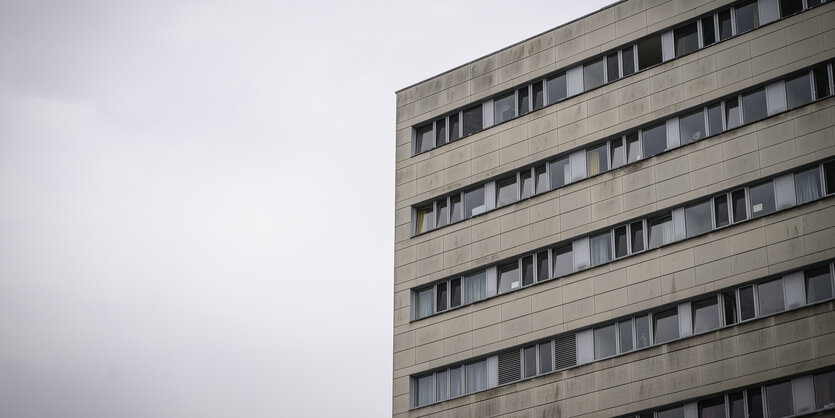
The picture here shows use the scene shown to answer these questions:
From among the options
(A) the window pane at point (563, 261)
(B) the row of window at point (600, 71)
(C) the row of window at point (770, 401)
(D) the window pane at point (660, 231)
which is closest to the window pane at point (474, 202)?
(B) the row of window at point (600, 71)

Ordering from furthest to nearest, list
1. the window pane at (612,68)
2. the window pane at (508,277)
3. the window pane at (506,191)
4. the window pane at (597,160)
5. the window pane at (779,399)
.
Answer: the window pane at (506,191), the window pane at (612,68), the window pane at (508,277), the window pane at (597,160), the window pane at (779,399)

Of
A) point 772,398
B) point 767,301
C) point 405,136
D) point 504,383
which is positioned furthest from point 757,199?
point 405,136

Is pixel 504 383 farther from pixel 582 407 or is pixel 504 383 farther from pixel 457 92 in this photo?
pixel 457 92

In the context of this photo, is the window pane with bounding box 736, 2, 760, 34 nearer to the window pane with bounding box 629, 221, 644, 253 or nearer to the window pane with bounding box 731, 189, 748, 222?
the window pane with bounding box 731, 189, 748, 222

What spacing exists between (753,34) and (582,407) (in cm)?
1704

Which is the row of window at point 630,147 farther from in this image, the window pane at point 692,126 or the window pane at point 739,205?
the window pane at point 739,205

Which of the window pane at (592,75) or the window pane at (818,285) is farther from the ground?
the window pane at (592,75)

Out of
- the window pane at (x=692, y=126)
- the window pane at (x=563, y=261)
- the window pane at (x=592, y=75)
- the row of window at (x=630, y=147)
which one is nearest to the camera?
the row of window at (x=630, y=147)

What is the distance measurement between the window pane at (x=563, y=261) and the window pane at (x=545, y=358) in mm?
3191

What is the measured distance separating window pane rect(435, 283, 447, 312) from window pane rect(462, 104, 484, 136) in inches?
299

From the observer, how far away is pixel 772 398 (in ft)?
185

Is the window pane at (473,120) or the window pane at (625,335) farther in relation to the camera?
the window pane at (473,120)

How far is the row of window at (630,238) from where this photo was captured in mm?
58875

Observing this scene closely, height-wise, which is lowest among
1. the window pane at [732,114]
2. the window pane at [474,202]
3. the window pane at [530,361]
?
the window pane at [530,361]
